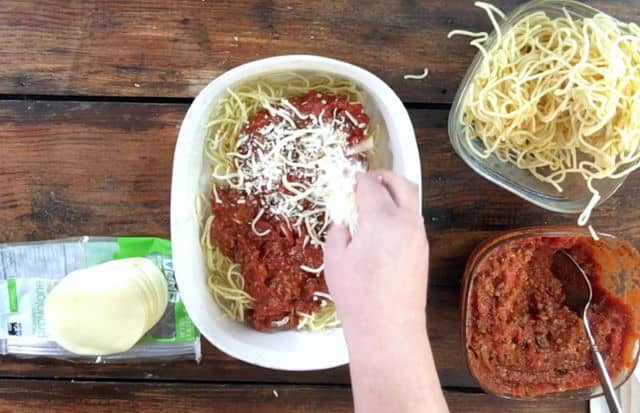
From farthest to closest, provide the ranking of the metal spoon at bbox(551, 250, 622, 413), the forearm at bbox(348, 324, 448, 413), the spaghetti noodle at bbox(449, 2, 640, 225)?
the metal spoon at bbox(551, 250, 622, 413) → the spaghetti noodle at bbox(449, 2, 640, 225) → the forearm at bbox(348, 324, 448, 413)

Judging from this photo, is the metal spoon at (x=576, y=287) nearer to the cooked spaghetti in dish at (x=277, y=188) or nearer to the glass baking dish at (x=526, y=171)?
the glass baking dish at (x=526, y=171)

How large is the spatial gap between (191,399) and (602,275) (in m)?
0.71

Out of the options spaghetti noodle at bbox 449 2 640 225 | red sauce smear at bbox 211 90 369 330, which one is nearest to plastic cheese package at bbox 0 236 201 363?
red sauce smear at bbox 211 90 369 330

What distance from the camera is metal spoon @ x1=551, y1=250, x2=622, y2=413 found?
1048mm

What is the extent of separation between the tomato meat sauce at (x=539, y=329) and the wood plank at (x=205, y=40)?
0.31 meters

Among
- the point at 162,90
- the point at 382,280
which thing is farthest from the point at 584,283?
the point at 162,90

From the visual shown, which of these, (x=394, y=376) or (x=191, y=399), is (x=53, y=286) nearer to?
(x=191, y=399)

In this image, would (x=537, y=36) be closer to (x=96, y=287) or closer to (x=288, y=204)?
(x=288, y=204)

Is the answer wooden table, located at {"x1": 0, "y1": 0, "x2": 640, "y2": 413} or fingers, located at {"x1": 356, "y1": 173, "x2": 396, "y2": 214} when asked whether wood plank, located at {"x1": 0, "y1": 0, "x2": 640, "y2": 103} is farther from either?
fingers, located at {"x1": 356, "y1": 173, "x2": 396, "y2": 214}

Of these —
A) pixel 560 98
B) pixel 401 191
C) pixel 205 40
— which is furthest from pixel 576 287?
pixel 205 40

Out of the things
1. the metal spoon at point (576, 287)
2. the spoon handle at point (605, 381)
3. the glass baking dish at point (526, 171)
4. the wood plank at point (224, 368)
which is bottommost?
the wood plank at point (224, 368)

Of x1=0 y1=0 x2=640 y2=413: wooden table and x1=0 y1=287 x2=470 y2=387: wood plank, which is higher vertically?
x1=0 y1=0 x2=640 y2=413: wooden table

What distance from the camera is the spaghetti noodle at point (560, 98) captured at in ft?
3.10

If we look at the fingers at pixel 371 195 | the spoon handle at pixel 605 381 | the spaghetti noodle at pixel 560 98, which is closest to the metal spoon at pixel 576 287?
the spoon handle at pixel 605 381
